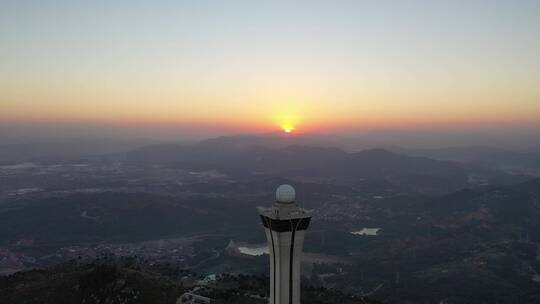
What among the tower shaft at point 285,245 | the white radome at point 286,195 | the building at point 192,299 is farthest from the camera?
the building at point 192,299

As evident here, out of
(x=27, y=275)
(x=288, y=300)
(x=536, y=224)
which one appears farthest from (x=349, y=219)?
(x=288, y=300)

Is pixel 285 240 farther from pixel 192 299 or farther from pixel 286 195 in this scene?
pixel 192 299

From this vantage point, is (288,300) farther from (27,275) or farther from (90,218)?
(90,218)

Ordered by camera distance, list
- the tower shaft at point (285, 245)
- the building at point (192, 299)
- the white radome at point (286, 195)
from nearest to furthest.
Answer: the tower shaft at point (285, 245) < the white radome at point (286, 195) < the building at point (192, 299)

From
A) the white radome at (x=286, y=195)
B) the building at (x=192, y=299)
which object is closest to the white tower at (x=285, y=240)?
the white radome at (x=286, y=195)

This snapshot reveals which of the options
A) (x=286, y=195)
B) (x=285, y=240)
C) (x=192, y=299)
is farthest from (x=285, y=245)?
(x=192, y=299)

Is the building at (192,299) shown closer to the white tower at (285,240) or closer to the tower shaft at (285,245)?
the white tower at (285,240)

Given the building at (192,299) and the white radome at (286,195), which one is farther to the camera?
the building at (192,299)

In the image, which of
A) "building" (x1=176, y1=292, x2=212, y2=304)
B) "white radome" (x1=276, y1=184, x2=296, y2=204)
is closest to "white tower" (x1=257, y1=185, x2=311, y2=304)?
"white radome" (x1=276, y1=184, x2=296, y2=204)

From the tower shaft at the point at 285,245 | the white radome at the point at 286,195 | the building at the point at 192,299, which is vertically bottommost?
the building at the point at 192,299
